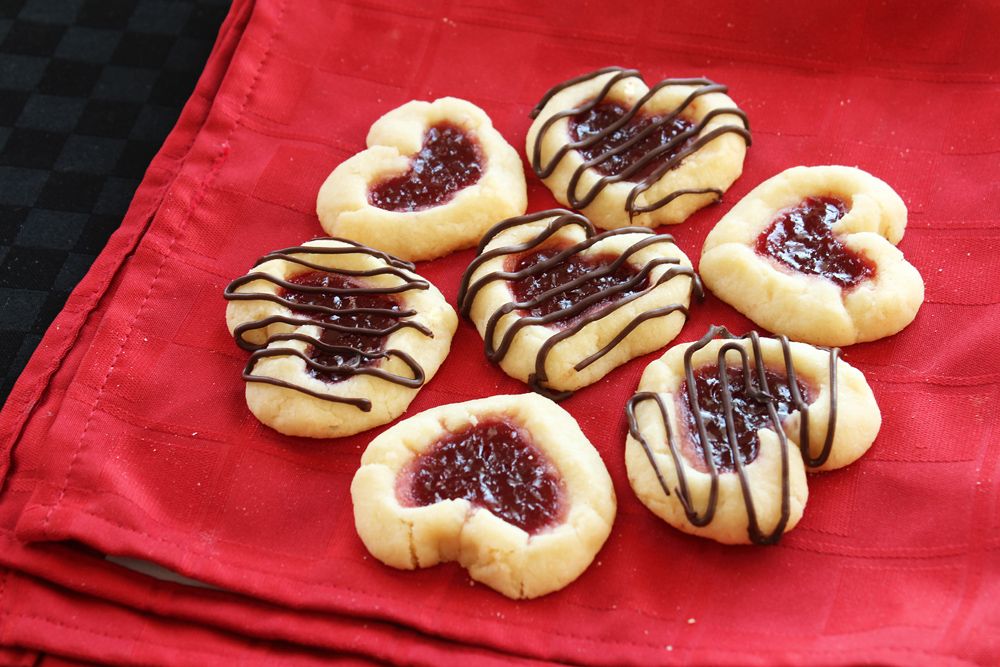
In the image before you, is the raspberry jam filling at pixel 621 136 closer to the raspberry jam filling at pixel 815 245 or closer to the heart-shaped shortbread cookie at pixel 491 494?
the raspberry jam filling at pixel 815 245

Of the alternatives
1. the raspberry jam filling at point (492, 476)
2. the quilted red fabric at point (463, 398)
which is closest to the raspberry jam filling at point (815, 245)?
the quilted red fabric at point (463, 398)

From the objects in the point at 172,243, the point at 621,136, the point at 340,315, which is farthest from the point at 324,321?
the point at 621,136

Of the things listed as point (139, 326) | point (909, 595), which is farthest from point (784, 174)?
point (139, 326)

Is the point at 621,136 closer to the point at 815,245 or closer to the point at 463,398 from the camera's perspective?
the point at 815,245

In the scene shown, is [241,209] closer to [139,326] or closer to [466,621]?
[139,326]

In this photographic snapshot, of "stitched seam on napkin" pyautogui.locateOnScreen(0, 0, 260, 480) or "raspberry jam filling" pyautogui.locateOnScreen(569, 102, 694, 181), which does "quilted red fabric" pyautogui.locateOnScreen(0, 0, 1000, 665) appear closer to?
"stitched seam on napkin" pyautogui.locateOnScreen(0, 0, 260, 480)

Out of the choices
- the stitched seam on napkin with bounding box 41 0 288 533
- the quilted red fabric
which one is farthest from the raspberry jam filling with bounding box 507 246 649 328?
the stitched seam on napkin with bounding box 41 0 288 533

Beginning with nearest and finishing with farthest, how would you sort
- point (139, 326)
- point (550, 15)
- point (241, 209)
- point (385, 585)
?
point (385, 585)
point (139, 326)
point (241, 209)
point (550, 15)
